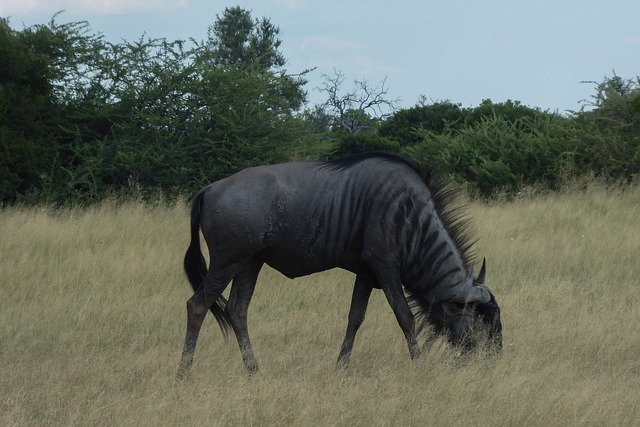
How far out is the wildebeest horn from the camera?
20.4ft

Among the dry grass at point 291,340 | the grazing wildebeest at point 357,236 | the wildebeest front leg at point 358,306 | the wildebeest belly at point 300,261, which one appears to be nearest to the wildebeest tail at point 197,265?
the grazing wildebeest at point 357,236

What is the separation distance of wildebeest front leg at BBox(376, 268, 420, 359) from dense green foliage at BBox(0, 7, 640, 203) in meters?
9.54

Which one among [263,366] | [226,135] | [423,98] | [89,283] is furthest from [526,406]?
[423,98]

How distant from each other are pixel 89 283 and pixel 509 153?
35.6ft

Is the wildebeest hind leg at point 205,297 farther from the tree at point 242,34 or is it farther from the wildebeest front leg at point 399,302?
the tree at point 242,34

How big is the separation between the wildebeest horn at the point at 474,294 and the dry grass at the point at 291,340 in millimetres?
381

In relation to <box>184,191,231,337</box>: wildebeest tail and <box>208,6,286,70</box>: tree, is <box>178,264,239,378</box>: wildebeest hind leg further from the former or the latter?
<box>208,6,286,70</box>: tree

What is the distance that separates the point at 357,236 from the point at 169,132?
1051cm

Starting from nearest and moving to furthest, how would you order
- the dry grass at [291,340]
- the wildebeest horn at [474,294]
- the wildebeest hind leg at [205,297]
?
1. the dry grass at [291,340]
2. the wildebeest horn at [474,294]
3. the wildebeest hind leg at [205,297]

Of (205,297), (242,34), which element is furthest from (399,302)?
(242,34)

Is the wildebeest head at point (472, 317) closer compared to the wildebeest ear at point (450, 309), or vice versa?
the wildebeest head at point (472, 317)

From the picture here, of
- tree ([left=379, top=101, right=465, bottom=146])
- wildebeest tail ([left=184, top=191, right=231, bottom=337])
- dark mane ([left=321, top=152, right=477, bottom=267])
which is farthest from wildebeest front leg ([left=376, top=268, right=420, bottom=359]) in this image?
tree ([left=379, top=101, right=465, bottom=146])

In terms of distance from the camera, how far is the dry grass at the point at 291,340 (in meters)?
5.15

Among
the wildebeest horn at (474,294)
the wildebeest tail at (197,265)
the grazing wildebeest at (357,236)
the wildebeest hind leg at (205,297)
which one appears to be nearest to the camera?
the wildebeest horn at (474,294)
